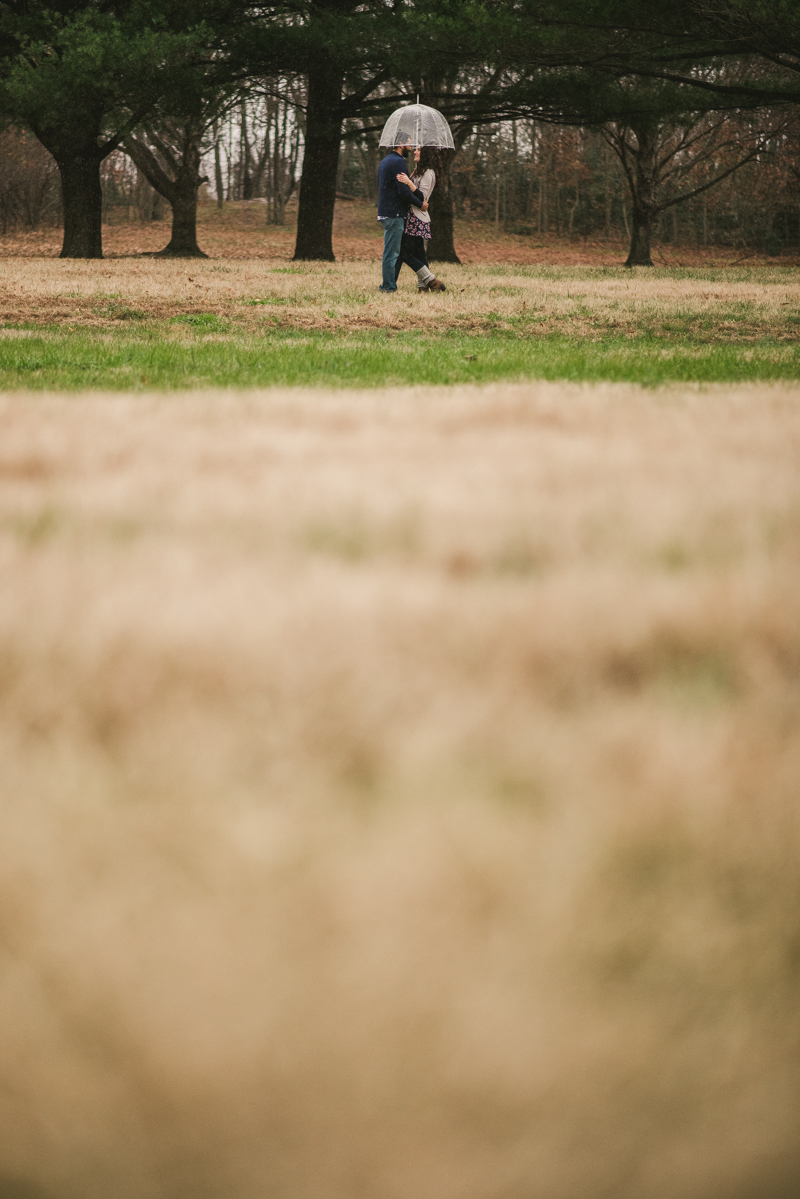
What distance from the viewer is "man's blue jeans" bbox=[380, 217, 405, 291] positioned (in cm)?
1007

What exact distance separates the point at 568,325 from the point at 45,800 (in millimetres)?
7027

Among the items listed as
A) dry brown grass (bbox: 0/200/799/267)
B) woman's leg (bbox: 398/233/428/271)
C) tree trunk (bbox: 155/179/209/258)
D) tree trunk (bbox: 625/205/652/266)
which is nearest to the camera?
woman's leg (bbox: 398/233/428/271)

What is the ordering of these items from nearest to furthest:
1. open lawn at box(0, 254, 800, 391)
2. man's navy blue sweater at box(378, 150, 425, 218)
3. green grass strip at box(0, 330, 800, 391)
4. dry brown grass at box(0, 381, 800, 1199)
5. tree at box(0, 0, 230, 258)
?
dry brown grass at box(0, 381, 800, 1199) → green grass strip at box(0, 330, 800, 391) → open lawn at box(0, 254, 800, 391) → man's navy blue sweater at box(378, 150, 425, 218) → tree at box(0, 0, 230, 258)

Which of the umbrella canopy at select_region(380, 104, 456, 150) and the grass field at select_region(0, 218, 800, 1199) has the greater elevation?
the umbrella canopy at select_region(380, 104, 456, 150)

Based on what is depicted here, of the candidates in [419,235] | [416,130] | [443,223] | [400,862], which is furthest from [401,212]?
[400,862]

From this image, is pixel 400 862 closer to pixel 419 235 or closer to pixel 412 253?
pixel 419 235

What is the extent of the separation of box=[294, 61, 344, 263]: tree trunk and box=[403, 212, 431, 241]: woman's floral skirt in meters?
6.50

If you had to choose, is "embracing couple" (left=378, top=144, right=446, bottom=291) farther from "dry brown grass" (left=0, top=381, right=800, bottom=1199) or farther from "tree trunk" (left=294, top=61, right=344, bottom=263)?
"dry brown grass" (left=0, top=381, right=800, bottom=1199)

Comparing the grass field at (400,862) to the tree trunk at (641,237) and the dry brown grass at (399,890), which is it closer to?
the dry brown grass at (399,890)

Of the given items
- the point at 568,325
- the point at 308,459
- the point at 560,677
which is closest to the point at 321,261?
the point at 568,325

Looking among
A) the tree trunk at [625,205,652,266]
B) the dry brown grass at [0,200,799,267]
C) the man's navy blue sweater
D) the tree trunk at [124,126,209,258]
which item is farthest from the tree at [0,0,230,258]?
the tree trunk at [625,205,652,266]

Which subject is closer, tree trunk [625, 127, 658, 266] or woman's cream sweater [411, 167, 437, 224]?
woman's cream sweater [411, 167, 437, 224]

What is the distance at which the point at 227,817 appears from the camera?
2.16 ft

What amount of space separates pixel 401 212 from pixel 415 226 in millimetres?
221
